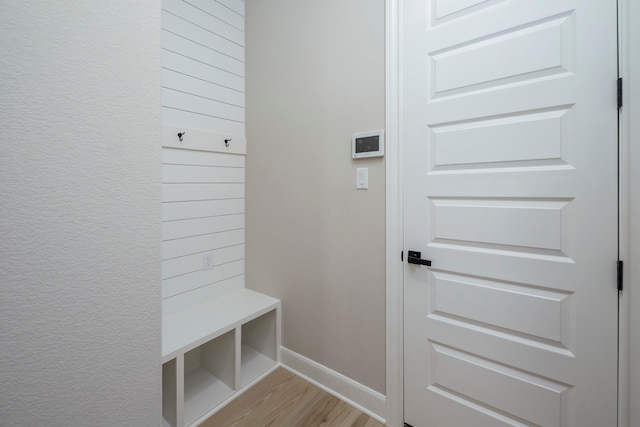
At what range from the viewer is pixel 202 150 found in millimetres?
1936

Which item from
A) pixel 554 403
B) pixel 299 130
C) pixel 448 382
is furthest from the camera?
pixel 299 130

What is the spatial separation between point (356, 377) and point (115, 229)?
150cm

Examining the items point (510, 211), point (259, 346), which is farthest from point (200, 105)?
point (510, 211)

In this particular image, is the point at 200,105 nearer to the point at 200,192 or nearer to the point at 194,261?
the point at 200,192

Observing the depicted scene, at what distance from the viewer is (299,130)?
187cm

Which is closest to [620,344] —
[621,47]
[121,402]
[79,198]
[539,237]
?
[539,237]

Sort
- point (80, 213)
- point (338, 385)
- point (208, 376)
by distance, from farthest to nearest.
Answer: point (208, 376) → point (338, 385) → point (80, 213)

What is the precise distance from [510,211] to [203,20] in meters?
2.26

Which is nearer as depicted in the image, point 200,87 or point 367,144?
point 367,144

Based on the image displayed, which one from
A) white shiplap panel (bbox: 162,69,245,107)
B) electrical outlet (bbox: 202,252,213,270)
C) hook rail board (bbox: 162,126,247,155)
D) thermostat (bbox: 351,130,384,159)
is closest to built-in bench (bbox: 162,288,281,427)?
electrical outlet (bbox: 202,252,213,270)

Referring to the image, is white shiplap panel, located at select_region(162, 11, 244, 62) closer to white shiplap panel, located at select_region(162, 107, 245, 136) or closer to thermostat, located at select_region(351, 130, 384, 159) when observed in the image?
white shiplap panel, located at select_region(162, 107, 245, 136)

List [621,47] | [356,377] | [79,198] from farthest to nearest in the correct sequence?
[356,377], [621,47], [79,198]

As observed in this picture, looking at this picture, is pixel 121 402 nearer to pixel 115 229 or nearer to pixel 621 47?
pixel 115 229

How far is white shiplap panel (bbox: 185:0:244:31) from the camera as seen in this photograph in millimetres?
1928
